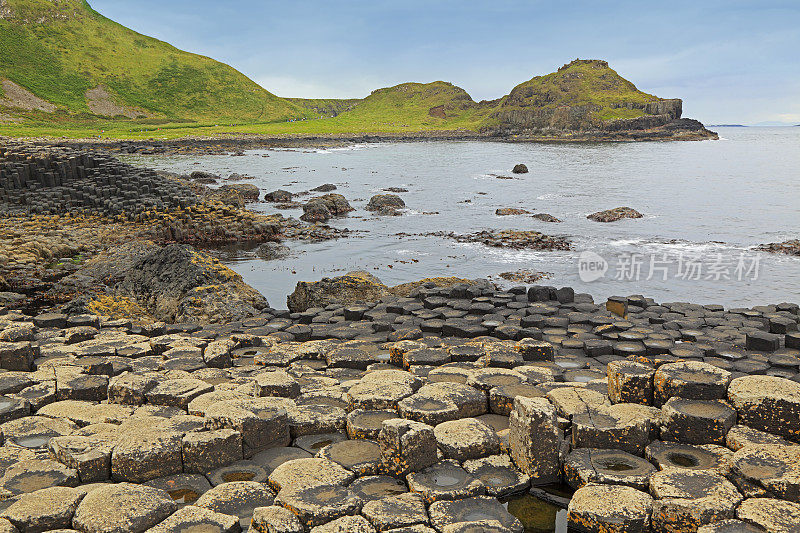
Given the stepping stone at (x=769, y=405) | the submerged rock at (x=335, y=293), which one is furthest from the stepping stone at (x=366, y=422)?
the submerged rock at (x=335, y=293)

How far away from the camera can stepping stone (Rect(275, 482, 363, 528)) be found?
546 centimetres

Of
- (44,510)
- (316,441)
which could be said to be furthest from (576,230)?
(44,510)

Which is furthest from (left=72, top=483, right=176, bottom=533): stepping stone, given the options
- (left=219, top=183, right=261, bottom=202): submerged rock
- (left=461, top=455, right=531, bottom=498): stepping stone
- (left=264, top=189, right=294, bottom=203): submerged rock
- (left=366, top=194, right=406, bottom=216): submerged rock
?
(left=219, top=183, right=261, bottom=202): submerged rock

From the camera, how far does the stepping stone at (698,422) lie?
6715 mm

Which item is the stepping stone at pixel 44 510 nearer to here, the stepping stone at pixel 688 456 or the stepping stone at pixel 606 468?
the stepping stone at pixel 606 468

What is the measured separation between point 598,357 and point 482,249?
18.3 metres

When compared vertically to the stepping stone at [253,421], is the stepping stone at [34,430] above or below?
below

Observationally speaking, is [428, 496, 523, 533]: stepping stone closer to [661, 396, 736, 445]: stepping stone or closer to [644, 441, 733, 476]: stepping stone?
[644, 441, 733, 476]: stepping stone

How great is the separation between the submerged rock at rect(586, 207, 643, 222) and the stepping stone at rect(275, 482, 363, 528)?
3469 centimetres

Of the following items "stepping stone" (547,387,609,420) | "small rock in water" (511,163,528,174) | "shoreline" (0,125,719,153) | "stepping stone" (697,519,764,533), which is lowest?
"stepping stone" (697,519,764,533)

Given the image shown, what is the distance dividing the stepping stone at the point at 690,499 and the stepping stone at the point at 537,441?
109cm

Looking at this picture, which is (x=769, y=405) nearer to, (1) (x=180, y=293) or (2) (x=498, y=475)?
(2) (x=498, y=475)

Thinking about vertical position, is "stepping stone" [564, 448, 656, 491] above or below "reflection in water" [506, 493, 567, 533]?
above

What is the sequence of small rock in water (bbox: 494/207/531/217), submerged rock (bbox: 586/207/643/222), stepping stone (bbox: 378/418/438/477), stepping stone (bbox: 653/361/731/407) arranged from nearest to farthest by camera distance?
stepping stone (bbox: 378/418/438/477)
stepping stone (bbox: 653/361/731/407)
submerged rock (bbox: 586/207/643/222)
small rock in water (bbox: 494/207/531/217)
